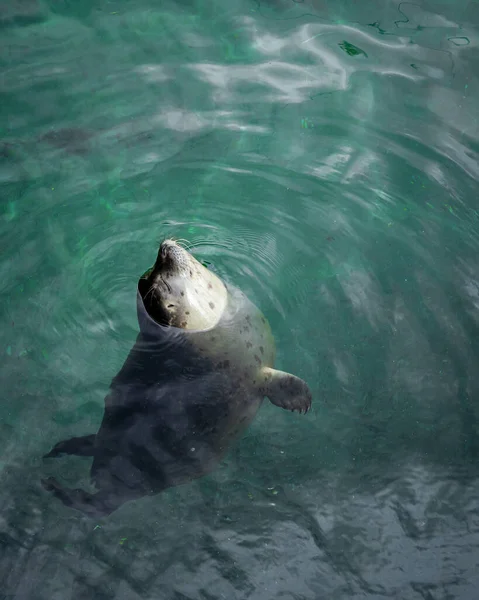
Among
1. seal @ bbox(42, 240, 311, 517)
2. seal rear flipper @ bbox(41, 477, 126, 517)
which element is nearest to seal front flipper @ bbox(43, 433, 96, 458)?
seal @ bbox(42, 240, 311, 517)

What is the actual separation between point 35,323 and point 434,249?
10.9ft

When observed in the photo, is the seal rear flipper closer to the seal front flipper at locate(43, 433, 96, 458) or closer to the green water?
the green water

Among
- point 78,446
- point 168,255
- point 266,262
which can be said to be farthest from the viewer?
point 266,262

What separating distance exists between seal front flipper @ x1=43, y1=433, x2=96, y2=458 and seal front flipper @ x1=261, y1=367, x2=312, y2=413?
3.88 ft

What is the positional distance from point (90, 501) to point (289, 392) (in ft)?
4.67

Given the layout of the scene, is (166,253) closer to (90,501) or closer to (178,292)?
(178,292)

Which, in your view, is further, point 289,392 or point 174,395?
point 289,392

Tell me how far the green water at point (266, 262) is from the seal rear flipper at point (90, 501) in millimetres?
113

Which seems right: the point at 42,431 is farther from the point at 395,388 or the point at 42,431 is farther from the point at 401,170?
the point at 401,170

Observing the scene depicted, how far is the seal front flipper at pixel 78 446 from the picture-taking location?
3.70 meters

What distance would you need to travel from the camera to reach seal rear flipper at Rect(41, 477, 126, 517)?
358 cm

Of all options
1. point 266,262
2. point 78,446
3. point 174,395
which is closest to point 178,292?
point 174,395

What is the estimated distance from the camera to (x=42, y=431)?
13.5 feet

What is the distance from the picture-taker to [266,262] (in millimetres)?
4832
